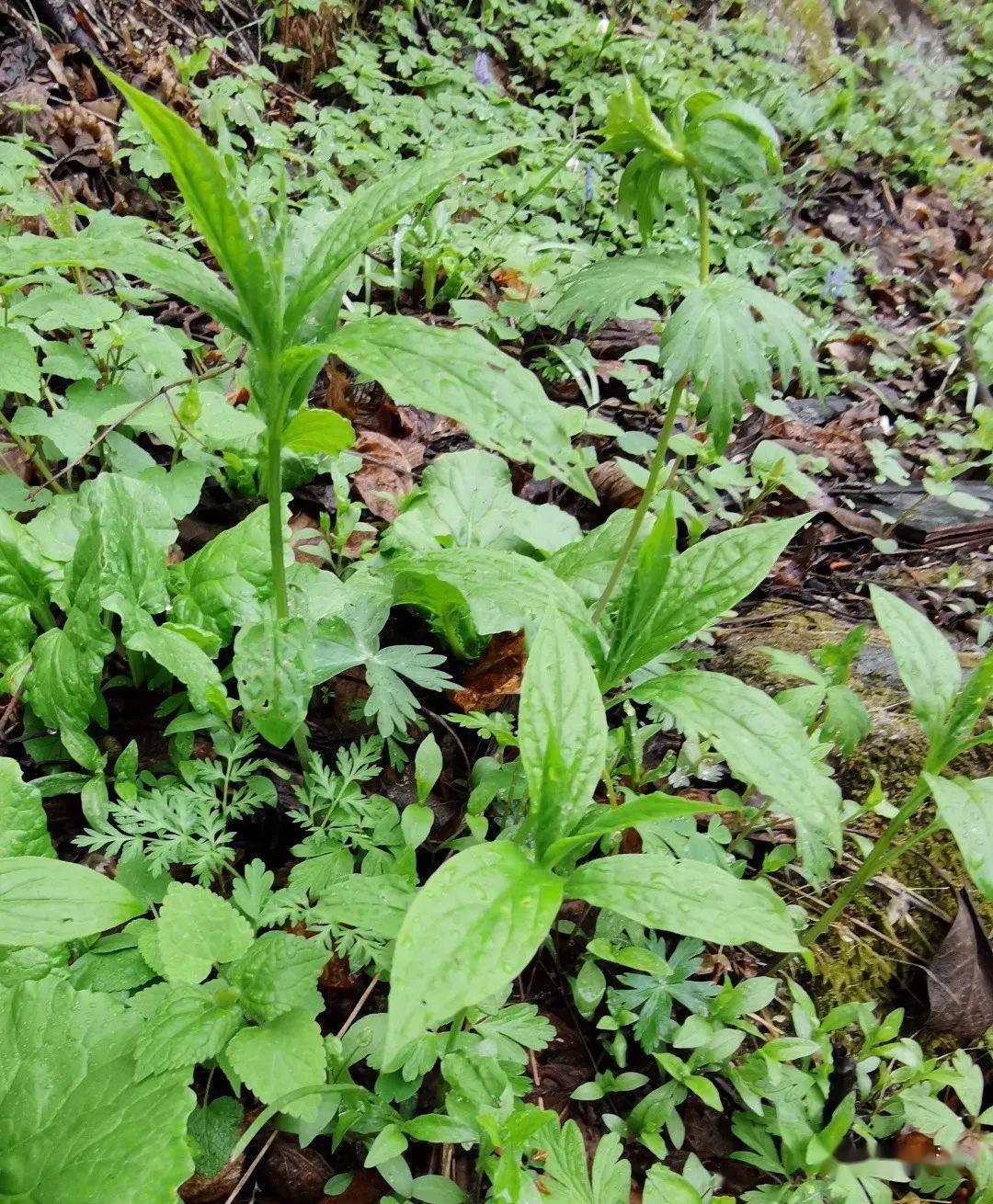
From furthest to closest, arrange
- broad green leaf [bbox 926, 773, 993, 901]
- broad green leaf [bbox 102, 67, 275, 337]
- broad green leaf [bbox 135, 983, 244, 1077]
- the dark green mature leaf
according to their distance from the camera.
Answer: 1. the dark green mature leaf
2. broad green leaf [bbox 926, 773, 993, 901]
3. broad green leaf [bbox 135, 983, 244, 1077]
4. broad green leaf [bbox 102, 67, 275, 337]

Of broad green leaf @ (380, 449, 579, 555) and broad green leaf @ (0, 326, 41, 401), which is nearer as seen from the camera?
broad green leaf @ (0, 326, 41, 401)

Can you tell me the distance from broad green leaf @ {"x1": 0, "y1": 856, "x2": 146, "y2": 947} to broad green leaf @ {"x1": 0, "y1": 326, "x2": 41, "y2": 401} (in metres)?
1.13

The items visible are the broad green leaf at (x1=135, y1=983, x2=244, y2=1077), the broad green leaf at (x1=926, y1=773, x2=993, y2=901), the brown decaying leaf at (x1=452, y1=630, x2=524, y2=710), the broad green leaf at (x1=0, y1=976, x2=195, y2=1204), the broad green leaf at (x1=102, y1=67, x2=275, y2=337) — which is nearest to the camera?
the broad green leaf at (x1=102, y1=67, x2=275, y2=337)

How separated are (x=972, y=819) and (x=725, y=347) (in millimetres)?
933

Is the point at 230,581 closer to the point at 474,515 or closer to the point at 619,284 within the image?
the point at 474,515

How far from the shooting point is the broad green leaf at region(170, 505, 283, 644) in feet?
5.70

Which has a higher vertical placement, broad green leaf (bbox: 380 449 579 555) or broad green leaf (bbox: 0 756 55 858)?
broad green leaf (bbox: 380 449 579 555)

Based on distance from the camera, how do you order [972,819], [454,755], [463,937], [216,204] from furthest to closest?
[454,755] → [972,819] → [216,204] → [463,937]

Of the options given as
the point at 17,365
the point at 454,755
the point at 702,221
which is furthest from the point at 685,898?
the point at 17,365

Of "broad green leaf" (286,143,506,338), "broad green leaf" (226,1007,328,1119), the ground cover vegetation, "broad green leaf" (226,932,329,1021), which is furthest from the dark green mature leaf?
"broad green leaf" (226,1007,328,1119)

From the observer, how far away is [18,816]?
1.42 m

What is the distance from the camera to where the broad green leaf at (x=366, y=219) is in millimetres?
1098

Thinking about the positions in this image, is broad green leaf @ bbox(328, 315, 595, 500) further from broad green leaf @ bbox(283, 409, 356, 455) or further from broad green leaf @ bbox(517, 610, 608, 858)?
broad green leaf @ bbox(517, 610, 608, 858)

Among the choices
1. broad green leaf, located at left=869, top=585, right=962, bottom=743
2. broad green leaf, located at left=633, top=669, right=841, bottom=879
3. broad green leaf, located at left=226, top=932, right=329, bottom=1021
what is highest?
broad green leaf, located at left=869, top=585, right=962, bottom=743
